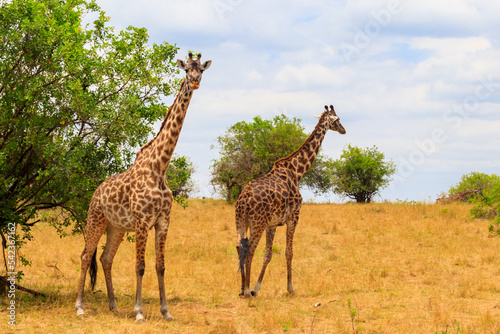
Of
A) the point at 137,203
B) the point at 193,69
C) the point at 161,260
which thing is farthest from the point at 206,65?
the point at 161,260

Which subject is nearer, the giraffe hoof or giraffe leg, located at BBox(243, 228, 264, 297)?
the giraffe hoof

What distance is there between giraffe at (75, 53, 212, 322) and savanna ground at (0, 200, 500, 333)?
1.02 metres

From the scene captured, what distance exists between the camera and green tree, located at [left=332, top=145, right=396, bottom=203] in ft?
119

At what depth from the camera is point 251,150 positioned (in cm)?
3391

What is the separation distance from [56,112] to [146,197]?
3453 mm

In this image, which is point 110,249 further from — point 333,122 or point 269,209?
point 333,122

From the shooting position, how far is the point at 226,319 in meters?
9.30

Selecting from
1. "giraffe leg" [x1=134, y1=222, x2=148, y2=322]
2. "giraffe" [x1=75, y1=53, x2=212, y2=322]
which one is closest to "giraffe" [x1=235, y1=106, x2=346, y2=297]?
"giraffe" [x1=75, y1=53, x2=212, y2=322]

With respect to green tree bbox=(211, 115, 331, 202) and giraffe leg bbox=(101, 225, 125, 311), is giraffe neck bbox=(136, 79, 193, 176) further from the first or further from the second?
green tree bbox=(211, 115, 331, 202)

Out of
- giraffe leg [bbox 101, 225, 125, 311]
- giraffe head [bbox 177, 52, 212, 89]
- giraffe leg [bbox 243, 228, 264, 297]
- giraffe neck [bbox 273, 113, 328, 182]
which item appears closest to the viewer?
giraffe head [bbox 177, 52, 212, 89]

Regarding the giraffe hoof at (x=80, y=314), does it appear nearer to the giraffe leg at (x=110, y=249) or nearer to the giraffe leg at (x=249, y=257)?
the giraffe leg at (x=110, y=249)

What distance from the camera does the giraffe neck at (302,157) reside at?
1274cm

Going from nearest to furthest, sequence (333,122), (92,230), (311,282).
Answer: (92,230), (311,282), (333,122)

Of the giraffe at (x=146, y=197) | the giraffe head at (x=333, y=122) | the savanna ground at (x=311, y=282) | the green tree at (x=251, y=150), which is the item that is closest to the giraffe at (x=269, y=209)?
the savanna ground at (x=311, y=282)
